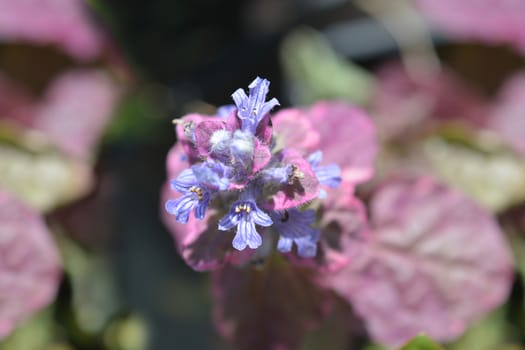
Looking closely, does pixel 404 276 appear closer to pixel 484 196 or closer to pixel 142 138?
pixel 484 196

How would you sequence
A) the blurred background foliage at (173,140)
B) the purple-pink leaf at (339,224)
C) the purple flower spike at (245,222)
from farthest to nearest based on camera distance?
1. the blurred background foliage at (173,140)
2. the purple-pink leaf at (339,224)
3. the purple flower spike at (245,222)

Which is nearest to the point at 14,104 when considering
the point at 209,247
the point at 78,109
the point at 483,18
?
the point at 78,109

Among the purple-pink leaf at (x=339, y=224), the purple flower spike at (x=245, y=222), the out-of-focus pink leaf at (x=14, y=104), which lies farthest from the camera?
the out-of-focus pink leaf at (x=14, y=104)

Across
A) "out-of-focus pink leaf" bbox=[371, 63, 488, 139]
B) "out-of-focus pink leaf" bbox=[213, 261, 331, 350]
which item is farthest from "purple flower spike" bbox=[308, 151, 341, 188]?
"out-of-focus pink leaf" bbox=[371, 63, 488, 139]

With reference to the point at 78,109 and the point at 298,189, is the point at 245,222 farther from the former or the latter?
the point at 78,109

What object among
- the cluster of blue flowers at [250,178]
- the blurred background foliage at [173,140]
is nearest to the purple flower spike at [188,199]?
the cluster of blue flowers at [250,178]

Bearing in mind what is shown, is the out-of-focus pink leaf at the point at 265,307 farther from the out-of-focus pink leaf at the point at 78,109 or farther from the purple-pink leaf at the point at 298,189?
the out-of-focus pink leaf at the point at 78,109

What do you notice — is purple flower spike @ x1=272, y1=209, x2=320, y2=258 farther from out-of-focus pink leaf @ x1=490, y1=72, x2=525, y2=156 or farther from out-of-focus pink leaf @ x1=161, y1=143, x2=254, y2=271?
out-of-focus pink leaf @ x1=490, y1=72, x2=525, y2=156
